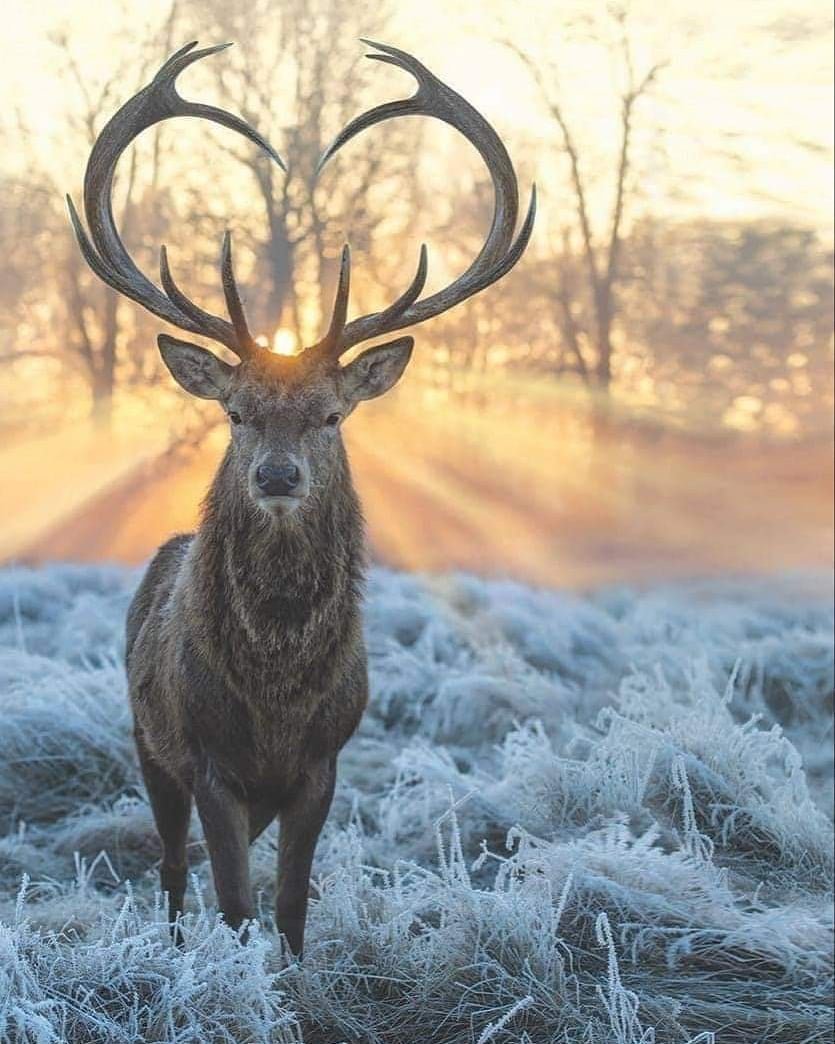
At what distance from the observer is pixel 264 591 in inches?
152

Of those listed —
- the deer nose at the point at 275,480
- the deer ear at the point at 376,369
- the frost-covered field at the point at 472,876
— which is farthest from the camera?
the deer ear at the point at 376,369

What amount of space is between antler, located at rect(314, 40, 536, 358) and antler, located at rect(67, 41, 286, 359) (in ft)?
1.15

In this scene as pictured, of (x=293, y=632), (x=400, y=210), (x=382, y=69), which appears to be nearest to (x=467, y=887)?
(x=293, y=632)

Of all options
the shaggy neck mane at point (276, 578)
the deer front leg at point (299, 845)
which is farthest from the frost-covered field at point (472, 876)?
the shaggy neck mane at point (276, 578)

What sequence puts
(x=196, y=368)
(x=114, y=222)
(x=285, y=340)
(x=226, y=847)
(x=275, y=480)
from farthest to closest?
(x=285, y=340) → (x=114, y=222) → (x=196, y=368) → (x=226, y=847) → (x=275, y=480)

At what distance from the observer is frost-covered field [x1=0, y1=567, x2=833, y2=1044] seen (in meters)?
3.49

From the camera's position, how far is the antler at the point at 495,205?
416cm

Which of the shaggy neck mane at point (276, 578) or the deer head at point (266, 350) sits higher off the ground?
the deer head at point (266, 350)

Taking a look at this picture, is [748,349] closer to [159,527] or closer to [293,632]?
[159,527]

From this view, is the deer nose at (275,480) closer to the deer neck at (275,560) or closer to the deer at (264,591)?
the deer at (264,591)

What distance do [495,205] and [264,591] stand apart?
4.98ft

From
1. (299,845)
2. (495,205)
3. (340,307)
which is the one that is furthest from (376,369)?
(299,845)

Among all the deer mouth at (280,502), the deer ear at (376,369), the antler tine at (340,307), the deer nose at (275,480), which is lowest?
the deer mouth at (280,502)

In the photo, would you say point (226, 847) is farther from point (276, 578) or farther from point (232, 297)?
point (232, 297)
